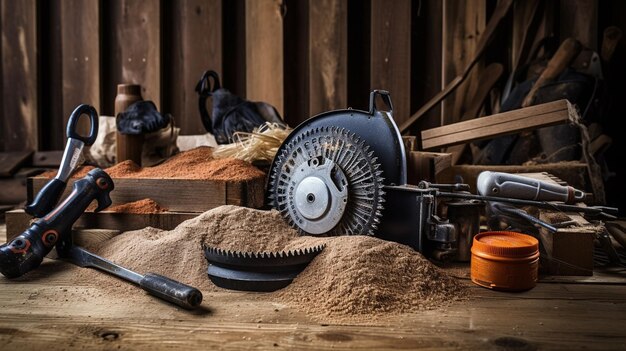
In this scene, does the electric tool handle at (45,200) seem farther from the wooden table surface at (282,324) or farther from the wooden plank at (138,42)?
the wooden plank at (138,42)

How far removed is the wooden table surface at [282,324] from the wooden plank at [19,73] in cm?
232

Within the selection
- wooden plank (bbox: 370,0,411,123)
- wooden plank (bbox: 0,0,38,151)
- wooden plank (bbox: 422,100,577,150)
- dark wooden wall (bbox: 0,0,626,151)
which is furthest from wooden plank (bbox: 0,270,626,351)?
wooden plank (bbox: 0,0,38,151)

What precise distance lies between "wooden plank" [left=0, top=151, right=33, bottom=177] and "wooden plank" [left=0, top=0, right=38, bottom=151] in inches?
3.2

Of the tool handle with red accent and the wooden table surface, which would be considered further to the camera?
the tool handle with red accent

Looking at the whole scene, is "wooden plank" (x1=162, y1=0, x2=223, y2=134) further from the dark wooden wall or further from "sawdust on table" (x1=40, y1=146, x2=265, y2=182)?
"sawdust on table" (x1=40, y1=146, x2=265, y2=182)

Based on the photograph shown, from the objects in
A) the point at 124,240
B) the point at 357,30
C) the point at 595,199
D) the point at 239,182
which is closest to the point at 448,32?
the point at 357,30

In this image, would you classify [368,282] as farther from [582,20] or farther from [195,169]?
[582,20]

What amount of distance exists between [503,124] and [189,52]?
2.06 meters

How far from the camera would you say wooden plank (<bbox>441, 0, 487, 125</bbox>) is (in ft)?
11.5

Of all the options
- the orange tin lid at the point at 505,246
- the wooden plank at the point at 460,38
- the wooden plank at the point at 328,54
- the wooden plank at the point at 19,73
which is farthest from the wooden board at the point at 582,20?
the wooden plank at the point at 19,73

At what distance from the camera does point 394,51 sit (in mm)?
3574

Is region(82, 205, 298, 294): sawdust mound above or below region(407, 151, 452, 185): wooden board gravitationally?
below

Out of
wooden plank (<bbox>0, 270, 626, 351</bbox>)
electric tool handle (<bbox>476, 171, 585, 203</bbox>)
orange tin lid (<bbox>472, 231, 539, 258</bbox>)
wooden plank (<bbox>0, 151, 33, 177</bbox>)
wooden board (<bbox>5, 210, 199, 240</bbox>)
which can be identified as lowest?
wooden plank (<bbox>0, 270, 626, 351</bbox>)

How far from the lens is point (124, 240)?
2.20 meters
